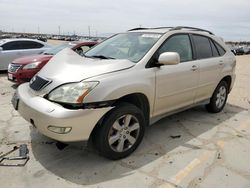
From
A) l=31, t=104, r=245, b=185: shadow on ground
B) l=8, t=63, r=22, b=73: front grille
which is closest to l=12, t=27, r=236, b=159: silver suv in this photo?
l=31, t=104, r=245, b=185: shadow on ground

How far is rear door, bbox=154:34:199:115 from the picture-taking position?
156 inches

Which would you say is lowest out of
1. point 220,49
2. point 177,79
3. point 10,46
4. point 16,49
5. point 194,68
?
point 16,49

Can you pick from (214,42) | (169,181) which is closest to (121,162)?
(169,181)

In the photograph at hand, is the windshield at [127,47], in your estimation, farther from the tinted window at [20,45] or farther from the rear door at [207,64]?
the tinted window at [20,45]

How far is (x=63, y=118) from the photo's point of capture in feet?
9.82

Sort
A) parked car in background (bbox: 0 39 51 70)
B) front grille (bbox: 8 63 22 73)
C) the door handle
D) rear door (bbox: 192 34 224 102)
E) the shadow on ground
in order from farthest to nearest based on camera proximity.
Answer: parked car in background (bbox: 0 39 51 70) → front grille (bbox: 8 63 22 73) → rear door (bbox: 192 34 224 102) → the door handle → the shadow on ground

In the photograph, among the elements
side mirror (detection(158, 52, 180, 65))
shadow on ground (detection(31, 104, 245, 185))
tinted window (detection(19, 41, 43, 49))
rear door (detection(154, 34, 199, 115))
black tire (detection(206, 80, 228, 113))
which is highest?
side mirror (detection(158, 52, 180, 65))

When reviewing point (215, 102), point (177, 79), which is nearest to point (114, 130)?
point (177, 79)

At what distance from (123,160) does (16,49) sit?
8.85 metres

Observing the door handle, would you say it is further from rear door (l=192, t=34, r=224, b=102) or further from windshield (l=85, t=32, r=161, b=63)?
windshield (l=85, t=32, r=161, b=63)

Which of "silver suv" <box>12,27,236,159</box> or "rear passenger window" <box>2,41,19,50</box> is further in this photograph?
"rear passenger window" <box>2,41,19,50</box>

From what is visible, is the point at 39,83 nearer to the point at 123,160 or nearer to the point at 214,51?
the point at 123,160

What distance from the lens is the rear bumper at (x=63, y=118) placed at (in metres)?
3.01

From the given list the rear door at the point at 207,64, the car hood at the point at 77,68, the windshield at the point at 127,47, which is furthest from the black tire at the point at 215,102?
the car hood at the point at 77,68
